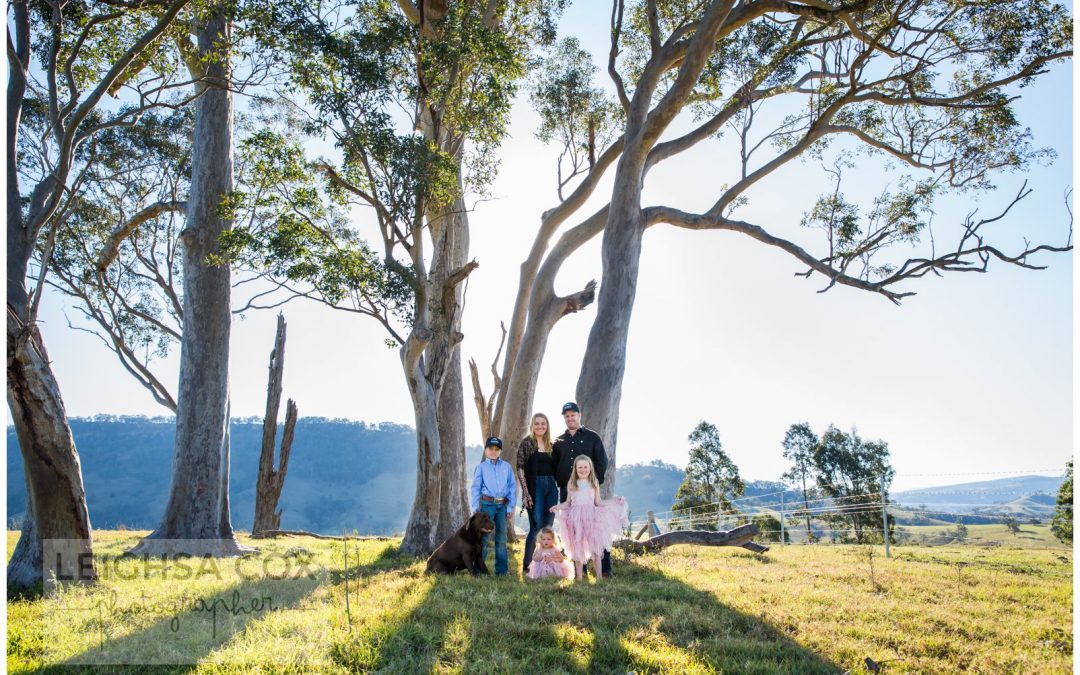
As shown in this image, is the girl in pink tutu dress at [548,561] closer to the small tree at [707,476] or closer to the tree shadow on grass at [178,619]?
the tree shadow on grass at [178,619]

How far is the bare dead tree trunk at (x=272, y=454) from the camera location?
50.8 feet

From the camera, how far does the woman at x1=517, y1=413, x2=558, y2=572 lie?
277 inches

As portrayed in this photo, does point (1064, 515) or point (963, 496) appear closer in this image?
point (1064, 515)

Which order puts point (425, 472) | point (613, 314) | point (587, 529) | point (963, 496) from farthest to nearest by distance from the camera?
point (963, 496) → point (613, 314) → point (425, 472) → point (587, 529)

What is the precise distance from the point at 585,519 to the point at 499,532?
0.96m

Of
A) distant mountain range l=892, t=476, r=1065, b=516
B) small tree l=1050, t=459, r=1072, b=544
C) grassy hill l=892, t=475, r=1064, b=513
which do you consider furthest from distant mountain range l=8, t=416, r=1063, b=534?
small tree l=1050, t=459, r=1072, b=544

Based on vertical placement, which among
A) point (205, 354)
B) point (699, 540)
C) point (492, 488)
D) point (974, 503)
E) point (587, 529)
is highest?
point (205, 354)

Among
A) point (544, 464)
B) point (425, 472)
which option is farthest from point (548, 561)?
point (425, 472)

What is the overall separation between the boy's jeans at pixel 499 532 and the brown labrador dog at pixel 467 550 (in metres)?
0.12

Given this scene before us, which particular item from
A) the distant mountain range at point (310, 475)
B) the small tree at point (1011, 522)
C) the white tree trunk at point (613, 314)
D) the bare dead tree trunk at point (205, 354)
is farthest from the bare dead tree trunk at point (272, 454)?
the distant mountain range at point (310, 475)

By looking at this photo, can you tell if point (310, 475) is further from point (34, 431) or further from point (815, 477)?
point (34, 431)

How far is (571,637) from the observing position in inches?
168

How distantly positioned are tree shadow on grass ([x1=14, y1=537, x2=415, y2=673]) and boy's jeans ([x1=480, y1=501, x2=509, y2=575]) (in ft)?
3.90

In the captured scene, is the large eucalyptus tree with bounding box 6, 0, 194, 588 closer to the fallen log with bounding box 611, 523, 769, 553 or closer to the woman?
the woman
